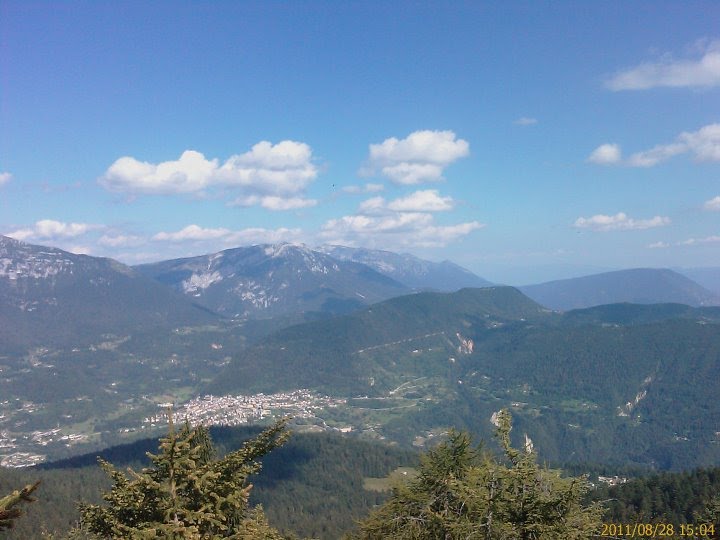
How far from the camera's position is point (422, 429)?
648 ft

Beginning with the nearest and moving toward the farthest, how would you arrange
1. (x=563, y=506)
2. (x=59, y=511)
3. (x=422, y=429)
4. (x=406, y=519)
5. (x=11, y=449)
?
(x=563, y=506)
(x=406, y=519)
(x=59, y=511)
(x=11, y=449)
(x=422, y=429)

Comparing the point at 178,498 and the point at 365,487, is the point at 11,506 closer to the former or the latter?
the point at 178,498

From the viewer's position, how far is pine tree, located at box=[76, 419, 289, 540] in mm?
7578

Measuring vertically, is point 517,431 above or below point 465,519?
below

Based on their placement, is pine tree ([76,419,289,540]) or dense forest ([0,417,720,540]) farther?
dense forest ([0,417,720,540])

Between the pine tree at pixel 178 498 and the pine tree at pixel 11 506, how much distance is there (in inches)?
61.7

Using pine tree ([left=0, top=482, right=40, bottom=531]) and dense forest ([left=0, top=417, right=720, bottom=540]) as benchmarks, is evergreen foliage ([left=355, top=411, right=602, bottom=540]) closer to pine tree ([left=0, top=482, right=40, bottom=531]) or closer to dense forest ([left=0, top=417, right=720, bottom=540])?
dense forest ([left=0, top=417, right=720, bottom=540])

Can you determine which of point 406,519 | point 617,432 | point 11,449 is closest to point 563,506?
point 406,519

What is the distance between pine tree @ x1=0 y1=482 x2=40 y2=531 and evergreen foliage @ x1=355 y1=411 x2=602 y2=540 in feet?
26.7

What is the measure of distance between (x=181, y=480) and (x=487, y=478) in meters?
7.11

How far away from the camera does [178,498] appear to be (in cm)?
796

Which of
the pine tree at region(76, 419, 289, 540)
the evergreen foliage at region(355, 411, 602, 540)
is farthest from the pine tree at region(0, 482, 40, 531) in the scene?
→ the evergreen foliage at region(355, 411, 602, 540)

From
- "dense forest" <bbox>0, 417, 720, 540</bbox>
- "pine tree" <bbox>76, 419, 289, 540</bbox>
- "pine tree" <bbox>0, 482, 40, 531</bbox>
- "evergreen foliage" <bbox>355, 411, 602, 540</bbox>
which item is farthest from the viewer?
"dense forest" <bbox>0, 417, 720, 540</bbox>

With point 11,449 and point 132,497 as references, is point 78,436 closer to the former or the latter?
point 11,449
